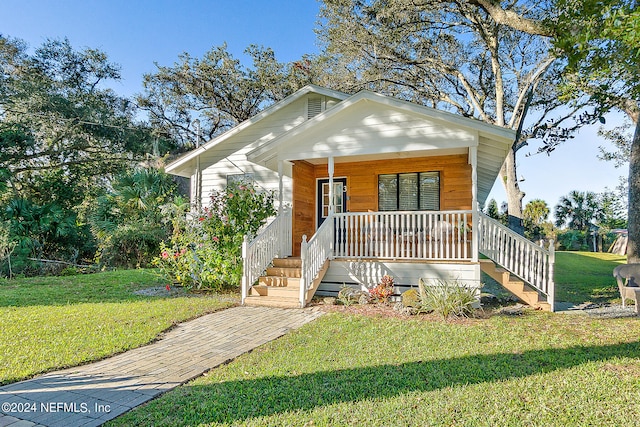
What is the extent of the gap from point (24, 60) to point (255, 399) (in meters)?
23.6

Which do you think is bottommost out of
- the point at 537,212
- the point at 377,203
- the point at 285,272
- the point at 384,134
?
the point at 285,272

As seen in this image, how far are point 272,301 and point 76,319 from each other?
3446mm

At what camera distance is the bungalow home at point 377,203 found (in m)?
7.57

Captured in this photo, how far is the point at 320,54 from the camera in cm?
1800

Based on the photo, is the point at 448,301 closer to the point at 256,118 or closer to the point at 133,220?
the point at 256,118

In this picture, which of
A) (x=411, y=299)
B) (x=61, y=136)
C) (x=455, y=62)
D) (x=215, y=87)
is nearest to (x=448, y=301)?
(x=411, y=299)

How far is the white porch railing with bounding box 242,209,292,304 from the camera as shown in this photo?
7859mm

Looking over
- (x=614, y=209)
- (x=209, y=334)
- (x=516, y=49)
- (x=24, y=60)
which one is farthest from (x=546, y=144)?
(x=24, y=60)

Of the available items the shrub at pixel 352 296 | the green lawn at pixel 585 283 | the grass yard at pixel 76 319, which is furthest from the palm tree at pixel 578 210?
the grass yard at pixel 76 319

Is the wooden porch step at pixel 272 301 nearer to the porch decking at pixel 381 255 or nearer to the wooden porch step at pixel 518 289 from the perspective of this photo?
the porch decking at pixel 381 255

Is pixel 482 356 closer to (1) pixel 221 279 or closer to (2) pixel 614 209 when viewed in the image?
(1) pixel 221 279

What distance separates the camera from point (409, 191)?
10.0 meters

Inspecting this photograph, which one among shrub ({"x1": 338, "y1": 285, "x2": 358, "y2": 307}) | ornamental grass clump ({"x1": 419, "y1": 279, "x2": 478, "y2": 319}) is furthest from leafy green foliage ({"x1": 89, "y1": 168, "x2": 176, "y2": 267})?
ornamental grass clump ({"x1": 419, "y1": 279, "x2": 478, "y2": 319})

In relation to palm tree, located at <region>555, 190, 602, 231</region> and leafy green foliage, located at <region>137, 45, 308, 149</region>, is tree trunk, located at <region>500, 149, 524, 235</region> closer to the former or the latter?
leafy green foliage, located at <region>137, 45, 308, 149</region>
